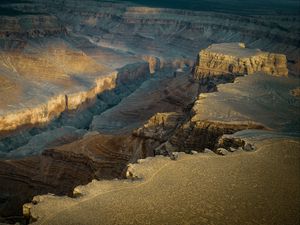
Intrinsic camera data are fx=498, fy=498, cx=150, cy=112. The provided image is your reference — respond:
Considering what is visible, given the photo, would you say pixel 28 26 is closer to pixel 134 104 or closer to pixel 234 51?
pixel 134 104

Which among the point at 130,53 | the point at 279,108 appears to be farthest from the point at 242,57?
the point at 130,53

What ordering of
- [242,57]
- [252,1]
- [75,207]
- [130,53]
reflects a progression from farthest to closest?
[252,1] → [130,53] → [242,57] → [75,207]

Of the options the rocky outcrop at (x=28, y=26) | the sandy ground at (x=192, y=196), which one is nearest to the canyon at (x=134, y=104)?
the sandy ground at (x=192, y=196)

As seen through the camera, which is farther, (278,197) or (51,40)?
(51,40)

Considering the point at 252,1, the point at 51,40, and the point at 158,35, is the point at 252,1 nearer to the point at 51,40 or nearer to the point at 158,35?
the point at 158,35

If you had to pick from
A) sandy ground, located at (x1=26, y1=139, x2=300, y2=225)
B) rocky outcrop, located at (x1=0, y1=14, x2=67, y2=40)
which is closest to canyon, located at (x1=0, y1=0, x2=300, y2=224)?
sandy ground, located at (x1=26, y1=139, x2=300, y2=225)

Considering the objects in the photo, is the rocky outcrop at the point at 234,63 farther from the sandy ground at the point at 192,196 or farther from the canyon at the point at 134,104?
the sandy ground at the point at 192,196

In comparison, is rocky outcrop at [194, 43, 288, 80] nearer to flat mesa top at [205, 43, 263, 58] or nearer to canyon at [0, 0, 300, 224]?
flat mesa top at [205, 43, 263, 58]

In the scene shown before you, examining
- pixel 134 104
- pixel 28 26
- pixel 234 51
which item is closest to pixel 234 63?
pixel 234 51

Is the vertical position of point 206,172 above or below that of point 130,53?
above
